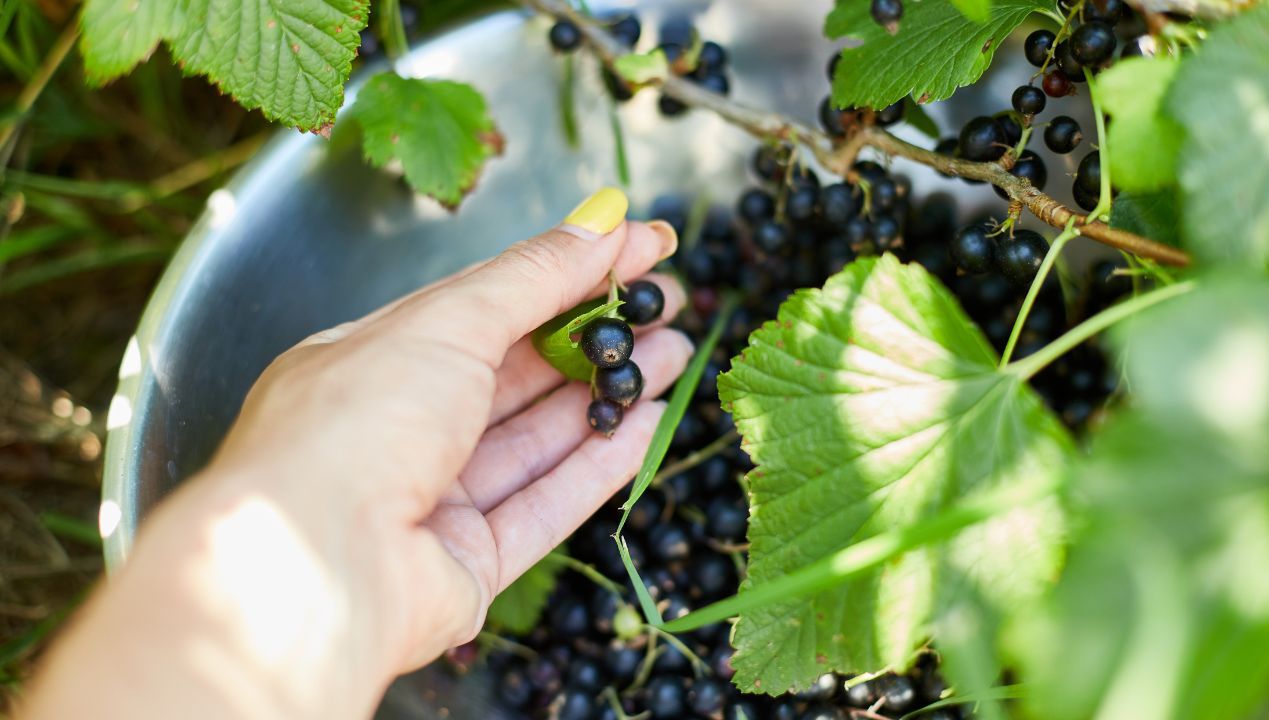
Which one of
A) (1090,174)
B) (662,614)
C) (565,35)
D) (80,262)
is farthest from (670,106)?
(80,262)

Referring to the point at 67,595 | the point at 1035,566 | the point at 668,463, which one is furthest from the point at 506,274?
the point at 67,595

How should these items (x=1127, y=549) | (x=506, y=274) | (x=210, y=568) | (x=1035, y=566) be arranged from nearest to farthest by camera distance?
(x=1127, y=549)
(x=210, y=568)
(x=1035, y=566)
(x=506, y=274)

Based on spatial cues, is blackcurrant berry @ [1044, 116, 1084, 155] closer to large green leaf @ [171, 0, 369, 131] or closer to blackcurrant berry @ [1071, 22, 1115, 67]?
blackcurrant berry @ [1071, 22, 1115, 67]

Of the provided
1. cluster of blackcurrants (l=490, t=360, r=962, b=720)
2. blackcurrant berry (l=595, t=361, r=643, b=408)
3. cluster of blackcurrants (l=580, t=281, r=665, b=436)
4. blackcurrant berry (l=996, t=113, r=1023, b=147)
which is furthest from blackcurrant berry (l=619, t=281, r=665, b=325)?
blackcurrant berry (l=996, t=113, r=1023, b=147)

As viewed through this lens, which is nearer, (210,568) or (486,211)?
(210,568)

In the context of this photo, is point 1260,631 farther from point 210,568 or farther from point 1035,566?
point 210,568

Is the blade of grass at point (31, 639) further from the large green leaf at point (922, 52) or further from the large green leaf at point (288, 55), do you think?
the large green leaf at point (922, 52)
